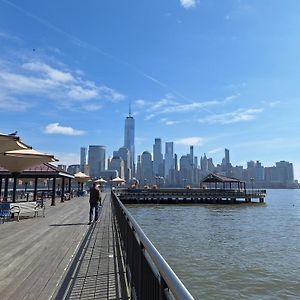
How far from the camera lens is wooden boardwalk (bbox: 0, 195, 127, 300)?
5047mm

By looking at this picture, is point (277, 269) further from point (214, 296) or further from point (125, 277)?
point (125, 277)

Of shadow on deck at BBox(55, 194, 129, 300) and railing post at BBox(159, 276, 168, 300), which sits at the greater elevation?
railing post at BBox(159, 276, 168, 300)

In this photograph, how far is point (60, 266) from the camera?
6590 mm

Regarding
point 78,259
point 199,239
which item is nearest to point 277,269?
point 199,239

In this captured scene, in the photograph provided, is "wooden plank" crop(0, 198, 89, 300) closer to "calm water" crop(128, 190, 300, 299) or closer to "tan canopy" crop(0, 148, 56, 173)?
"tan canopy" crop(0, 148, 56, 173)

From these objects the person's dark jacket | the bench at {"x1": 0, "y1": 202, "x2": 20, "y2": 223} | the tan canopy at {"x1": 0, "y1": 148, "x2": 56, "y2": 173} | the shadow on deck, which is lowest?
the shadow on deck

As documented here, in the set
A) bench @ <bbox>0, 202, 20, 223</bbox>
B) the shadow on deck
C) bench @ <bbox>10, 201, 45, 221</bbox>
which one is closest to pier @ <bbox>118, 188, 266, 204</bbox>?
bench @ <bbox>10, 201, 45, 221</bbox>

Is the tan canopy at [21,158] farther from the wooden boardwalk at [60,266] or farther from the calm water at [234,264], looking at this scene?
the calm water at [234,264]

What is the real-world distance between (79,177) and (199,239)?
22.8m

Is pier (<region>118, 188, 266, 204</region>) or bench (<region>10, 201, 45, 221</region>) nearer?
bench (<region>10, 201, 45, 221</region>)

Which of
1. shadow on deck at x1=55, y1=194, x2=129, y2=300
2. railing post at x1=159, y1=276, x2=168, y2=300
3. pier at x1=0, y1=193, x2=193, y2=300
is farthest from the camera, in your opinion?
shadow on deck at x1=55, y1=194, x2=129, y2=300

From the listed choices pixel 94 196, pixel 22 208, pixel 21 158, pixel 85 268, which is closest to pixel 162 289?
pixel 85 268

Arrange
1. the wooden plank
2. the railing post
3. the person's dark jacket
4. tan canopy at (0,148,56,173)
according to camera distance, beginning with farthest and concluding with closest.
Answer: the person's dark jacket
tan canopy at (0,148,56,173)
the wooden plank
the railing post

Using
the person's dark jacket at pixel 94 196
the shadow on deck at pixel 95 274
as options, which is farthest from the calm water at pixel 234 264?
the person's dark jacket at pixel 94 196
